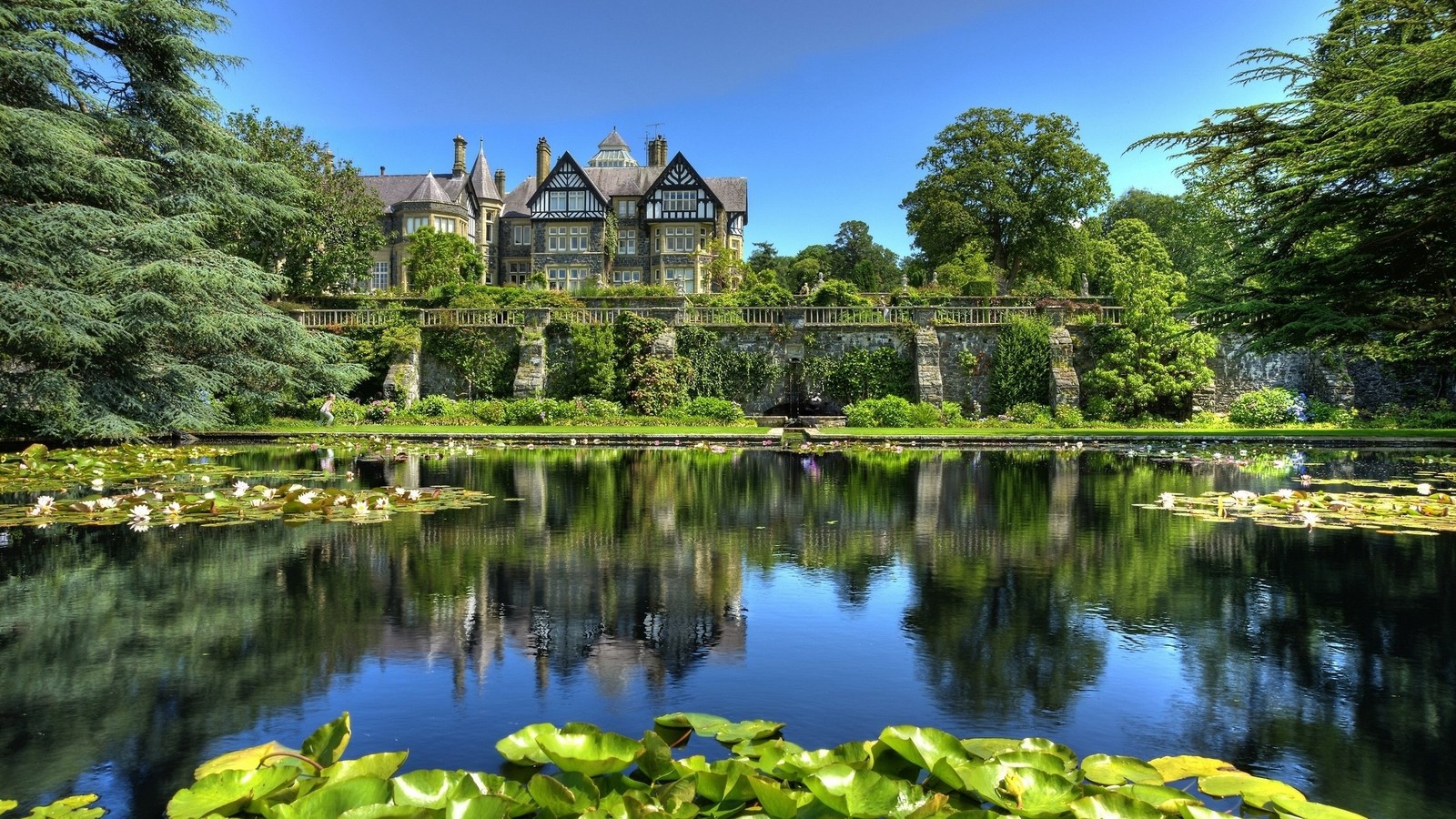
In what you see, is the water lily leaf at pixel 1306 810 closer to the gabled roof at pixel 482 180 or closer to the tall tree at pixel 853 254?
the gabled roof at pixel 482 180

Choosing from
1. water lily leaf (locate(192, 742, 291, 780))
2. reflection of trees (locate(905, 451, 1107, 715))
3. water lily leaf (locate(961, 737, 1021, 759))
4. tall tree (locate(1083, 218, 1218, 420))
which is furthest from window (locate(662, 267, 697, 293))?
water lily leaf (locate(192, 742, 291, 780))

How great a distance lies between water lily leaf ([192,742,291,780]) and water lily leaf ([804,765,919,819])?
6.10ft

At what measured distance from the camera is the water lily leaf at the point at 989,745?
130 inches

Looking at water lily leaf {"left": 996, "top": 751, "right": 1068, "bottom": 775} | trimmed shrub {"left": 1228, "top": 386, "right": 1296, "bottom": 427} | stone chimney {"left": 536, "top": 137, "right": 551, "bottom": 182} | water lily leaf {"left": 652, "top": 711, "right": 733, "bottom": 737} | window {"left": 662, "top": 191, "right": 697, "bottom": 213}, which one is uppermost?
stone chimney {"left": 536, "top": 137, "right": 551, "bottom": 182}

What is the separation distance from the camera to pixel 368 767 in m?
2.98

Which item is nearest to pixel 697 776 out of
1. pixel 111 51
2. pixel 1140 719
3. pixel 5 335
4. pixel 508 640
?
pixel 1140 719

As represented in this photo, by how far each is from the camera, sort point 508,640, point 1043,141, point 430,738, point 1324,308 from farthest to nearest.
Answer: point 1043,141, point 1324,308, point 508,640, point 430,738

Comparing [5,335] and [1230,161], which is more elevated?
[1230,161]

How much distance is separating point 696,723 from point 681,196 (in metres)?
56.2

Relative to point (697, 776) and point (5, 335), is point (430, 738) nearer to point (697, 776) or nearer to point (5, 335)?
point (697, 776)

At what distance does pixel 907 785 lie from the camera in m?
2.87

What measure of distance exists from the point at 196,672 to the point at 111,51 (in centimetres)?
2037

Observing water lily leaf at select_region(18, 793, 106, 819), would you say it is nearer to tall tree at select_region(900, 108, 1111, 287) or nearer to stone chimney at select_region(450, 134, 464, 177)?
tall tree at select_region(900, 108, 1111, 287)

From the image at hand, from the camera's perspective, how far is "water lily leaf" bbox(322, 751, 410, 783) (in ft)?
9.60
